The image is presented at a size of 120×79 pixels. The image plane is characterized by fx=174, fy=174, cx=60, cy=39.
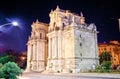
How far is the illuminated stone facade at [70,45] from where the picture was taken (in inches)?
1841

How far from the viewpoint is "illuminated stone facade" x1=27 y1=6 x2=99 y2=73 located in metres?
46.8

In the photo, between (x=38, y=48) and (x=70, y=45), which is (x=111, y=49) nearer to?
(x=38, y=48)

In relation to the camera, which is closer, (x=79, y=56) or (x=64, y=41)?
(x=79, y=56)

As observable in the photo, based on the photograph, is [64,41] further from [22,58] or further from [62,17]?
[22,58]

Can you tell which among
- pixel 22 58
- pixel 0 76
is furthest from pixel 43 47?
pixel 0 76

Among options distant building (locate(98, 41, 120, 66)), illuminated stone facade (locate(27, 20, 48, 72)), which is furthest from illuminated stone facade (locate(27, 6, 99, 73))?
→ distant building (locate(98, 41, 120, 66))

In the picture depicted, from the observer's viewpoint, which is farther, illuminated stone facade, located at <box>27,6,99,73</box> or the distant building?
the distant building

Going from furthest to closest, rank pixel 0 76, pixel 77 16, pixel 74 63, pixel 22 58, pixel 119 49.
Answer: pixel 119 49 < pixel 22 58 < pixel 77 16 < pixel 74 63 < pixel 0 76

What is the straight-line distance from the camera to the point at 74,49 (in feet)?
152

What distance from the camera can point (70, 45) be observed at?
1900 inches

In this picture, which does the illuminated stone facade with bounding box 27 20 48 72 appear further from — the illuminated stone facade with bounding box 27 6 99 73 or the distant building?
the distant building

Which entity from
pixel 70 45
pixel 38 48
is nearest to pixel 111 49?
pixel 38 48

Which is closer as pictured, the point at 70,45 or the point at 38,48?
the point at 70,45

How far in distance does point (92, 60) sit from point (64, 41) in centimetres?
990
